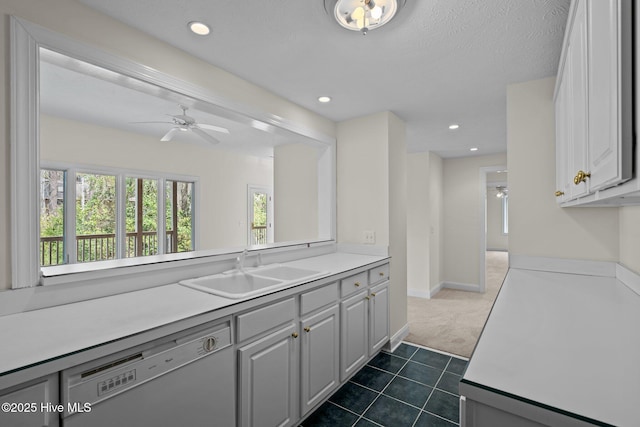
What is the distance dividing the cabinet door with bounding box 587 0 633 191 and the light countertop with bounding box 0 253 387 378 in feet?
4.72

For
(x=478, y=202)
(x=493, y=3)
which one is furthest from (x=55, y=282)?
(x=478, y=202)

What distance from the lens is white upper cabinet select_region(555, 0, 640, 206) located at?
25.5 inches

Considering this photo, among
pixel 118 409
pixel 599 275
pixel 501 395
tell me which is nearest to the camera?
pixel 501 395

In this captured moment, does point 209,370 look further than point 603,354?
Yes

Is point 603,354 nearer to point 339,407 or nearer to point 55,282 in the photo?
point 339,407

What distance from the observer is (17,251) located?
1283mm

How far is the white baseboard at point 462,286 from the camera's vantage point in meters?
5.12

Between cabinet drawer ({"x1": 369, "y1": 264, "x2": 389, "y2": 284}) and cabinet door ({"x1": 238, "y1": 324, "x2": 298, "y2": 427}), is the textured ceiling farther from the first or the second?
cabinet door ({"x1": 238, "y1": 324, "x2": 298, "y2": 427})

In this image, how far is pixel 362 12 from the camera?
4.98 feet

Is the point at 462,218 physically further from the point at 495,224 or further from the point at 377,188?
the point at 495,224

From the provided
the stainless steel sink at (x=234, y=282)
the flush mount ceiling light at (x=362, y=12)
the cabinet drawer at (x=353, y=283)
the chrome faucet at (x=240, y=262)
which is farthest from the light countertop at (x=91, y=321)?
the flush mount ceiling light at (x=362, y=12)

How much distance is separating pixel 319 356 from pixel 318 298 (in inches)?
15.4

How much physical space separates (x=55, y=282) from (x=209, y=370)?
83 centimetres

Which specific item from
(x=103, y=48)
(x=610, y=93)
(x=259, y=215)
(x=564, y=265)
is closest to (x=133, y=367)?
(x=103, y=48)
